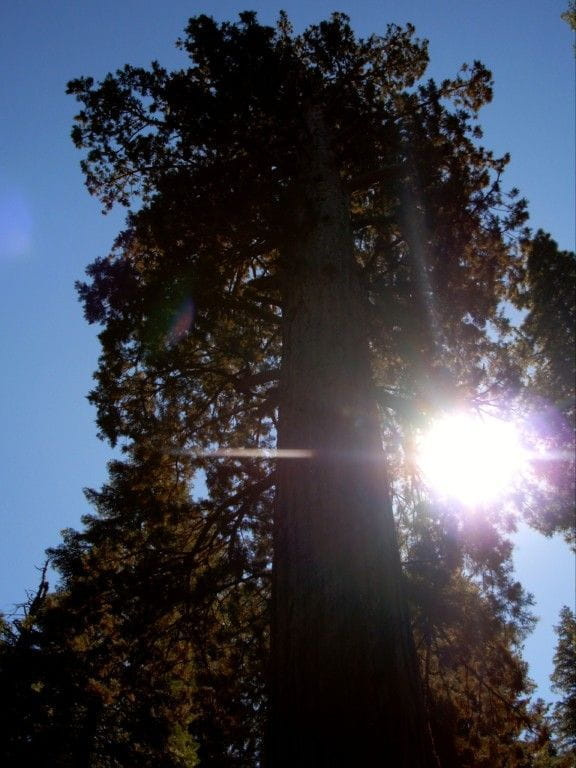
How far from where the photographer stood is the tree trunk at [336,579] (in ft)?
6.76

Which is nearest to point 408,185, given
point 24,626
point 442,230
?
point 442,230

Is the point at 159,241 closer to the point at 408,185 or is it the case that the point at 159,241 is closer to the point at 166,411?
the point at 166,411

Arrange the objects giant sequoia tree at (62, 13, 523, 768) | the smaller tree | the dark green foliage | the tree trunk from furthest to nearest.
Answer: the smaller tree < the dark green foliage < giant sequoia tree at (62, 13, 523, 768) < the tree trunk

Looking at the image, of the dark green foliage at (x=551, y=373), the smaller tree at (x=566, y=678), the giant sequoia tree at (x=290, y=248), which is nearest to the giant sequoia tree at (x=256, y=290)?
the giant sequoia tree at (x=290, y=248)

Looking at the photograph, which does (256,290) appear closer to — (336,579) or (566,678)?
(336,579)

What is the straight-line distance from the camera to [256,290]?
282 inches

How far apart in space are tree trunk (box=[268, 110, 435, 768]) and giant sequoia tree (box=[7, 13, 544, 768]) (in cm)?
4

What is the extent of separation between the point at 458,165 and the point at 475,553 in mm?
6106

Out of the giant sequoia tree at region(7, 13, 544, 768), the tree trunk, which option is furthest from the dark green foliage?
the tree trunk

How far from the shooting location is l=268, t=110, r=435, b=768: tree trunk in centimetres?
206

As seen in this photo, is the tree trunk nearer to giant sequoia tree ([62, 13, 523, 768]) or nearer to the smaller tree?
giant sequoia tree ([62, 13, 523, 768])

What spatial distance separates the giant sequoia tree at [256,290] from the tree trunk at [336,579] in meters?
0.04

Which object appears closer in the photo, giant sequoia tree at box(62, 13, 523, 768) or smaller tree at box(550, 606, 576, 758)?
giant sequoia tree at box(62, 13, 523, 768)

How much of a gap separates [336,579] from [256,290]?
538 cm
